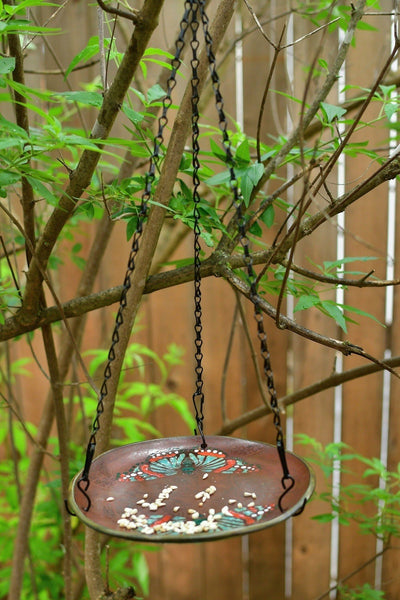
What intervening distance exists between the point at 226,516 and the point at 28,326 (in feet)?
1.63

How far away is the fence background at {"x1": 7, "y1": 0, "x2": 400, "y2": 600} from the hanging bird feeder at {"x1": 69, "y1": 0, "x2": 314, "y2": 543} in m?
0.77

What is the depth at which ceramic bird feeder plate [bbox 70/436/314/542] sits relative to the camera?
2.35 feet

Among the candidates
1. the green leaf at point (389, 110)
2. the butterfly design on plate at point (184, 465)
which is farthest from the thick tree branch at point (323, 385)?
the green leaf at point (389, 110)

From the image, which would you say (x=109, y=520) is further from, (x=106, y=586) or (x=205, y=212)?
(x=205, y=212)

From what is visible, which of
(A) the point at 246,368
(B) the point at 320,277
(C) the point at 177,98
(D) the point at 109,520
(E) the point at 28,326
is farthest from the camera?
(A) the point at 246,368

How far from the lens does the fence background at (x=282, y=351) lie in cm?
165

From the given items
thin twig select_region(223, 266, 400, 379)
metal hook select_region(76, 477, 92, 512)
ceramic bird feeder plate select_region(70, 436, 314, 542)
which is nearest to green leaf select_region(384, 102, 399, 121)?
thin twig select_region(223, 266, 400, 379)

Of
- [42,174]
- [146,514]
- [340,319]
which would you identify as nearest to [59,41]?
[42,174]

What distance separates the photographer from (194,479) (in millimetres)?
888

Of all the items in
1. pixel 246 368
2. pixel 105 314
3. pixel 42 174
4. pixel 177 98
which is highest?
pixel 177 98

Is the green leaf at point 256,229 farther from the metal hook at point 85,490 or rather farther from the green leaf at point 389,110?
the metal hook at point 85,490

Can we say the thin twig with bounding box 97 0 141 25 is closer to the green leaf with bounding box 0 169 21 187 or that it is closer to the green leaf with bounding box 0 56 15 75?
the green leaf with bounding box 0 56 15 75

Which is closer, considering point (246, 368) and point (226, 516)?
point (226, 516)

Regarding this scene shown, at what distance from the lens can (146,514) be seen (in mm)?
790
